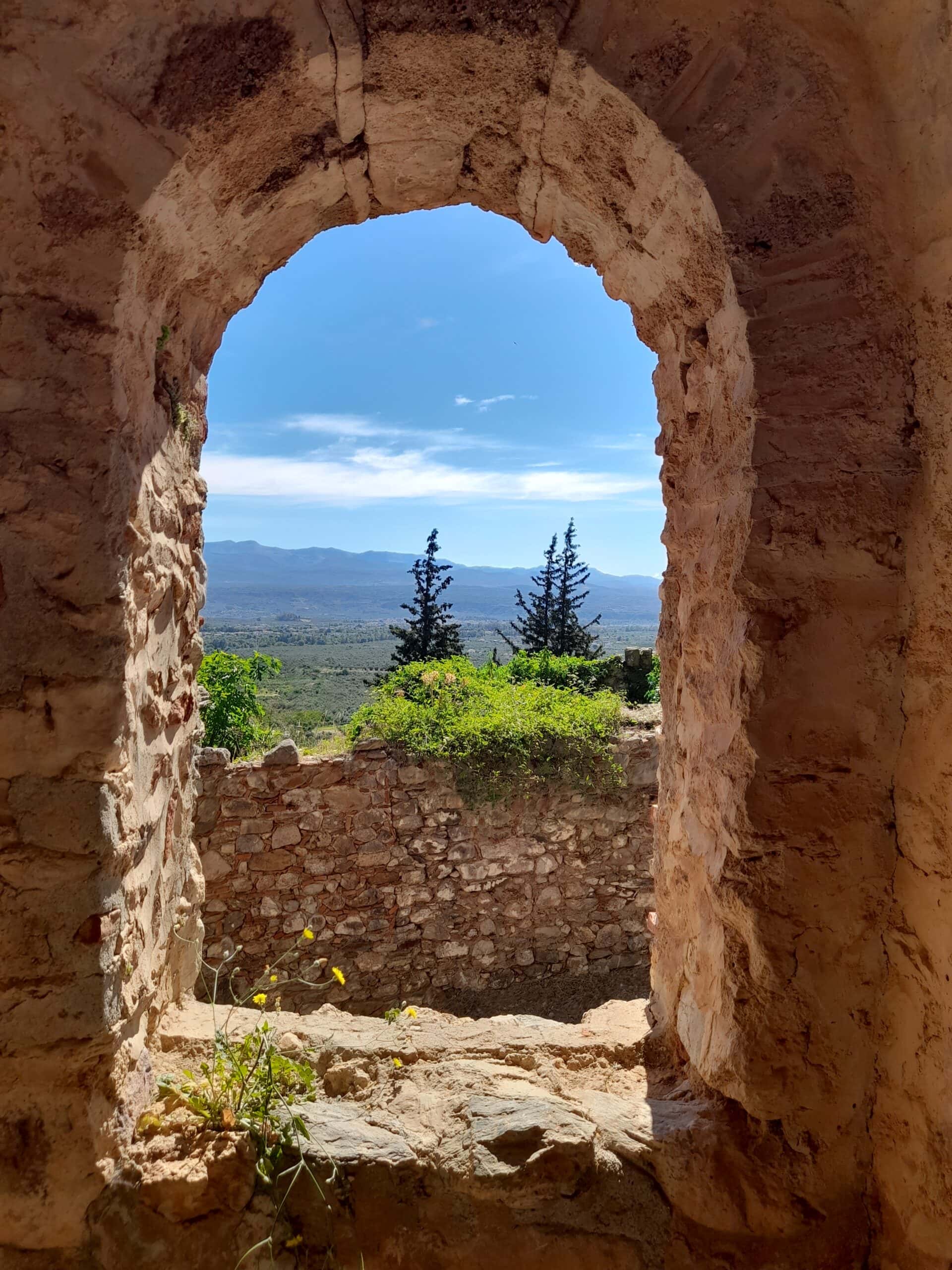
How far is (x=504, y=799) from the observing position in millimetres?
5949

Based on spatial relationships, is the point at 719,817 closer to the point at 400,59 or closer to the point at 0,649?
the point at 0,649

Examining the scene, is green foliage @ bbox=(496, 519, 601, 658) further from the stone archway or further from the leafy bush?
the stone archway

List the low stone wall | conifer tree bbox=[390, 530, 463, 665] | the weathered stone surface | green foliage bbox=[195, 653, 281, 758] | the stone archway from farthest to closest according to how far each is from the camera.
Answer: conifer tree bbox=[390, 530, 463, 665], green foliage bbox=[195, 653, 281, 758], the low stone wall, the weathered stone surface, the stone archway

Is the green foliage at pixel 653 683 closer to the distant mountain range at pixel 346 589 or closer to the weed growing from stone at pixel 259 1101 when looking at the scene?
the weed growing from stone at pixel 259 1101

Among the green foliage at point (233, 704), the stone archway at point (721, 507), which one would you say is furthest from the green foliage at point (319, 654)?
the stone archway at point (721, 507)

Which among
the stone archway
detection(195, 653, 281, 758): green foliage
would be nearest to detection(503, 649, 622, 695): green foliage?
detection(195, 653, 281, 758): green foliage

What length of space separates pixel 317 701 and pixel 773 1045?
18.6m

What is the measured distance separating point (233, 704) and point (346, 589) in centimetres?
9649

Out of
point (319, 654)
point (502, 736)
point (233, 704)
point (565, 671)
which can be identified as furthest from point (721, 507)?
point (319, 654)

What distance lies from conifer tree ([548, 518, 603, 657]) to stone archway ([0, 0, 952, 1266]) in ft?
47.3

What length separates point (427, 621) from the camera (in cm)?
1587

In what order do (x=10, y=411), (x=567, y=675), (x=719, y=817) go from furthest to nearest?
(x=567, y=675) < (x=719, y=817) < (x=10, y=411)

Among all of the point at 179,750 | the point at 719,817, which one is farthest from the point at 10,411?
the point at 719,817

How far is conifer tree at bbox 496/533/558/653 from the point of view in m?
16.8
